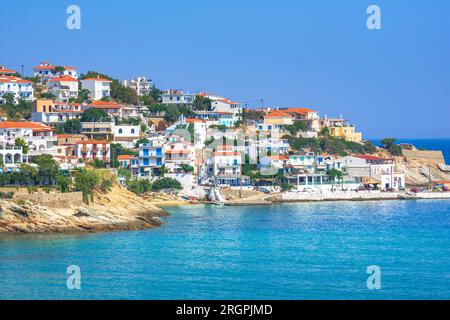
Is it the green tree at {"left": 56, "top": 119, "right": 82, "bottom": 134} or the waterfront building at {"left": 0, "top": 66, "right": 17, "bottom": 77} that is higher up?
the waterfront building at {"left": 0, "top": 66, "right": 17, "bottom": 77}

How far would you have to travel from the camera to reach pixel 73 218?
109ft

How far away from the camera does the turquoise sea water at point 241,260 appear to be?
2159 cm

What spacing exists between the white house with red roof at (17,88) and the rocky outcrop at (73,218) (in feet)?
77.0

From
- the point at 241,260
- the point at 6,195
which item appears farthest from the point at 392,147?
the point at 241,260

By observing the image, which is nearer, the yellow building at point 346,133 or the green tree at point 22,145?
the green tree at point 22,145

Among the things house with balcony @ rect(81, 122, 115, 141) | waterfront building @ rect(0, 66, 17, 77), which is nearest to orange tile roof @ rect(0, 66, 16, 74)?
waterfront building @ rect(0, 66, 17, 77)

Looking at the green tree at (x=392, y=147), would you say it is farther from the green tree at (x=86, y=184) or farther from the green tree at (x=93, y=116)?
the green tree at (x=86, y=184)

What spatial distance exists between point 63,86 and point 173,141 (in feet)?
42.7

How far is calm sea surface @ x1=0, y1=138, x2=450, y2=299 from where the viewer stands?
70.8 ft

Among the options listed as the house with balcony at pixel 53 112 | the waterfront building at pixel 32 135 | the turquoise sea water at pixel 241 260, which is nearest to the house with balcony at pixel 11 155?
the waterfront building at pixel 32 135

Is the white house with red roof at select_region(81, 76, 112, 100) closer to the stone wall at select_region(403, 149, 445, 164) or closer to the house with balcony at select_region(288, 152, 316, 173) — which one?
the house with balcony at select_region(288, 152, 316, 173)

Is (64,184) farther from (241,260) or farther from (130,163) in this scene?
(130,163)

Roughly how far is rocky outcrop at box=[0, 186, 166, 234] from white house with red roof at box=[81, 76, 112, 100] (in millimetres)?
25792
